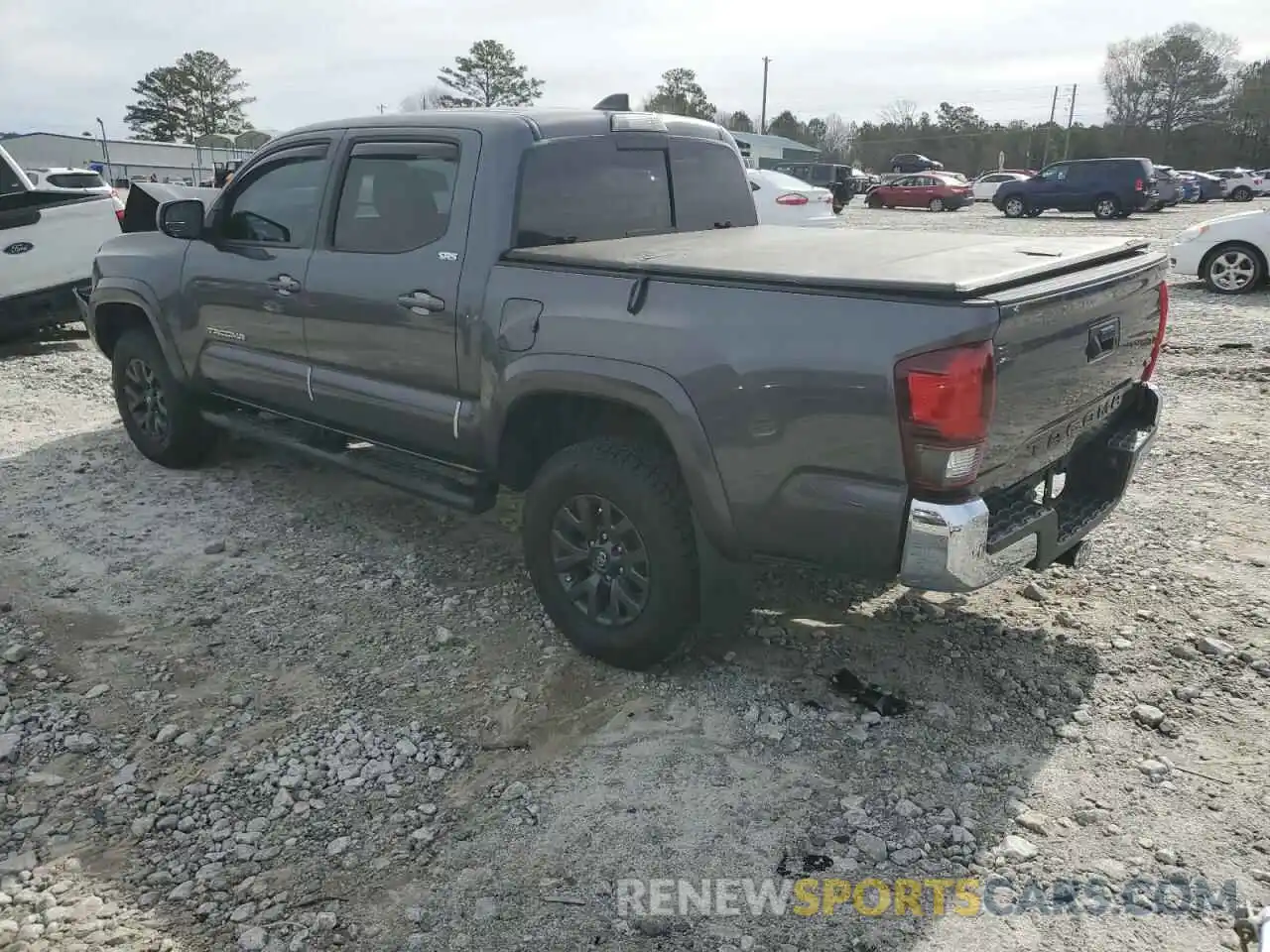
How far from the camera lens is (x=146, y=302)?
5426mm

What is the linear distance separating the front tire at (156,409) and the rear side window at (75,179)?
9.88 m

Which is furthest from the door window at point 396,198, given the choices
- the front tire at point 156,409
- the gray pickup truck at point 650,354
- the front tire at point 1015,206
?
the front tire at point 1015,206

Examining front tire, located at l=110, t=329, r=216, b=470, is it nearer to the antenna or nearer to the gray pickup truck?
the gray pickup truck

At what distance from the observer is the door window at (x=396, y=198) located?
3895mm

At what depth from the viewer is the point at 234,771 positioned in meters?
3.03

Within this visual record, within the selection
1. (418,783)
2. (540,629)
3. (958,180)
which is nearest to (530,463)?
(540,629)

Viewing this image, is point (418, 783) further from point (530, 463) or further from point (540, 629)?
point (530, 463)

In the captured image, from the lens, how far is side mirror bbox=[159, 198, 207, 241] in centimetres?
490

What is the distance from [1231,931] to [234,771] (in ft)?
9.12

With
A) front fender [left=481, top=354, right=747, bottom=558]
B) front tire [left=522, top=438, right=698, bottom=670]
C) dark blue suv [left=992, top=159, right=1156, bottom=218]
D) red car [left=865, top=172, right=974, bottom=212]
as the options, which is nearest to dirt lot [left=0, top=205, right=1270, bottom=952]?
front tire [left=522, top=438, right=698, bottom=670]

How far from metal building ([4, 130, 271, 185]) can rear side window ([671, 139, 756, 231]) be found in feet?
133

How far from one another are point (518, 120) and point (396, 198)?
0.67 m

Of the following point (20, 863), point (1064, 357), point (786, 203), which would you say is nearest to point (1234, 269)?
point (786, 203)

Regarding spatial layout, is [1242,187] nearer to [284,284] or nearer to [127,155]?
[284,284]
